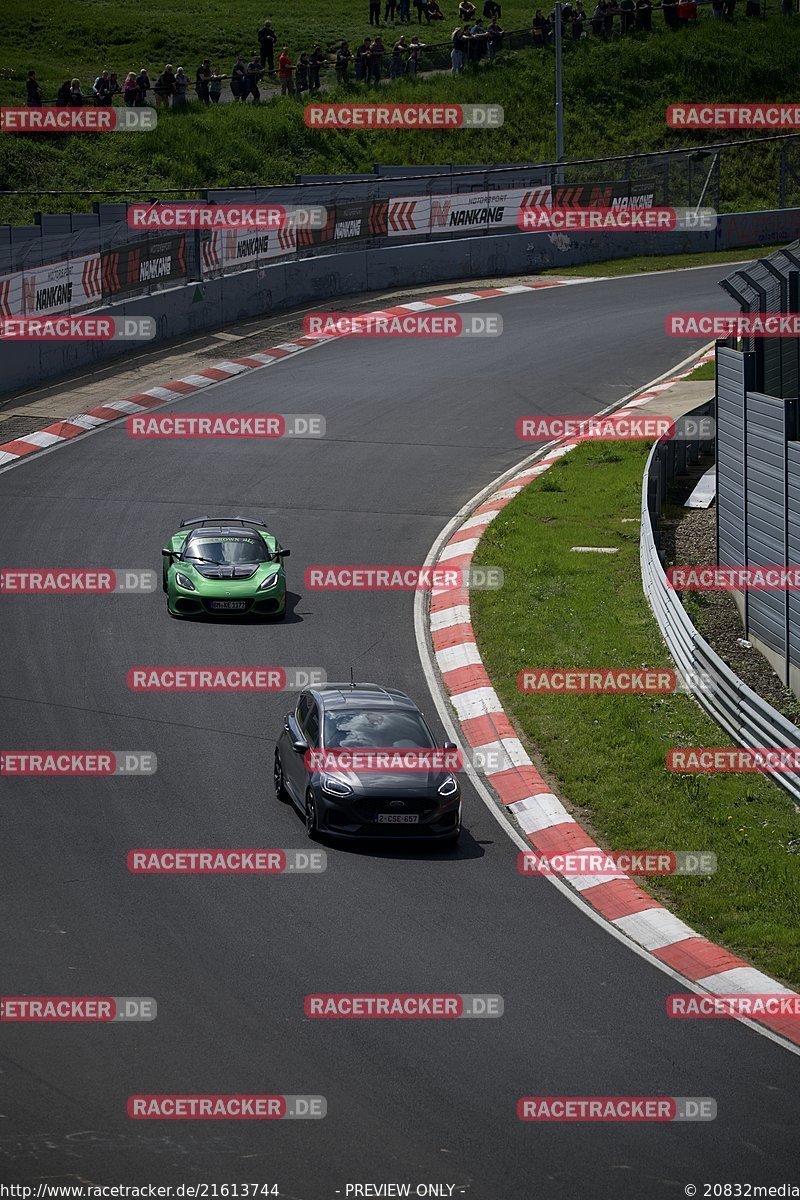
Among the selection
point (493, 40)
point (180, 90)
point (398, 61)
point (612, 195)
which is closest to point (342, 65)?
point (398, 61)

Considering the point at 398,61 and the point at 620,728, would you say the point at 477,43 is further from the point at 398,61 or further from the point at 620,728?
the point at 620,728

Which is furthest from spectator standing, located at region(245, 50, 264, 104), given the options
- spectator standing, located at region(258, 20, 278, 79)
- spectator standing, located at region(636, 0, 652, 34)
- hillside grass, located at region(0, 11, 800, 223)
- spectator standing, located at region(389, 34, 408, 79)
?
spectator standing, located at region(636, 0, 652, 34)

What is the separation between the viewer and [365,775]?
15578mm

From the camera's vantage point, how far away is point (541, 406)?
3419 cm

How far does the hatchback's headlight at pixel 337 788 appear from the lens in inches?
605

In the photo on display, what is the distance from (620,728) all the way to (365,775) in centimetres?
435

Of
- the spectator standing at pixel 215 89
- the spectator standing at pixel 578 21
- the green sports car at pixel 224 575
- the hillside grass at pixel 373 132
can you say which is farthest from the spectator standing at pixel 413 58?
the green sports car at pixel 224 575

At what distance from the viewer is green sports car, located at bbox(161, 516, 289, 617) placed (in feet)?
73.8

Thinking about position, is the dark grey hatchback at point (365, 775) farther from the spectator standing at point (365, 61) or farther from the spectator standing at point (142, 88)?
the spectator standing at point (365, 61)

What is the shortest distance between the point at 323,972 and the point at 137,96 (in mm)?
50062

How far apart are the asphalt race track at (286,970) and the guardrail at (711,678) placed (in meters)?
3.33

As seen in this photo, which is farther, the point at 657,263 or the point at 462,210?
the point at 657,263

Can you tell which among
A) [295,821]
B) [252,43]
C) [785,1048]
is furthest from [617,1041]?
[252,43]

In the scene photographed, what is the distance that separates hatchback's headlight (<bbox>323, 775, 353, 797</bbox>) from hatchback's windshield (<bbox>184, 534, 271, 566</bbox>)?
794cm
